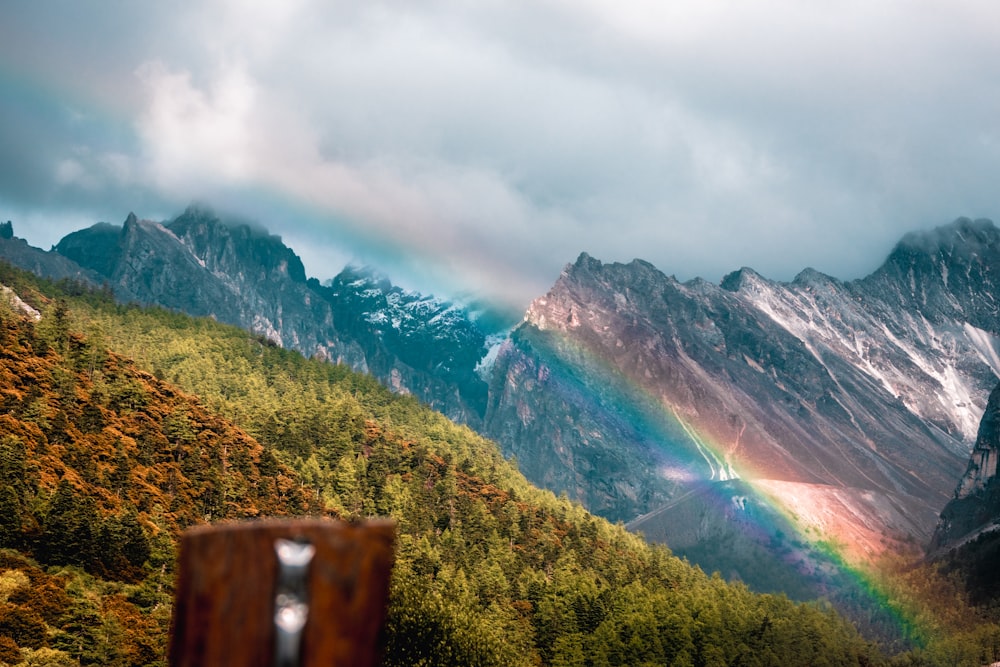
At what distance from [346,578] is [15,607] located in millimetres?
81051

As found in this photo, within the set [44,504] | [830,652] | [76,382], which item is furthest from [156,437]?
[830,652]

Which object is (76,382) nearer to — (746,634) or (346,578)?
(746,634)

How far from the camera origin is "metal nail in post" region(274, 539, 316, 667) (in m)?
4.26

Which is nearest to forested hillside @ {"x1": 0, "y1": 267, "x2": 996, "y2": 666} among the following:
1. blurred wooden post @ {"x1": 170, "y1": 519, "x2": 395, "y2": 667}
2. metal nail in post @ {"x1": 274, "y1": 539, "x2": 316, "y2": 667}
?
blurred wooden post @ {"x1": 170, "y1": 519, "x2": 395, "y2": 667}

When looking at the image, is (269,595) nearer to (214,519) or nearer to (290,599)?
(290,599)

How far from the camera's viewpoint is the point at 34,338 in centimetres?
15962

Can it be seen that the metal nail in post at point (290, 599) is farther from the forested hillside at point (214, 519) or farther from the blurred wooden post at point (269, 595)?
the forested hillside at point (214, 519)

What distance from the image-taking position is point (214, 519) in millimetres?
134250

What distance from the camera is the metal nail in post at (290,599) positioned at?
14.0 feet

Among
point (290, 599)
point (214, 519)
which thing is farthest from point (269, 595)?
point (214, 519)

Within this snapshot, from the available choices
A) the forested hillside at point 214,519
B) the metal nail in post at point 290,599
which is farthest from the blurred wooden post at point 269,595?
the forested hillside at point 214,519

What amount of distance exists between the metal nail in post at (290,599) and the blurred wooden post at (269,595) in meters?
0.02

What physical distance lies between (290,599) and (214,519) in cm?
13923

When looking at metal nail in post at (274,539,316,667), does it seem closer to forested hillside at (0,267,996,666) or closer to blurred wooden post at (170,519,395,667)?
blurred wooden post at (170,519,395,667)
